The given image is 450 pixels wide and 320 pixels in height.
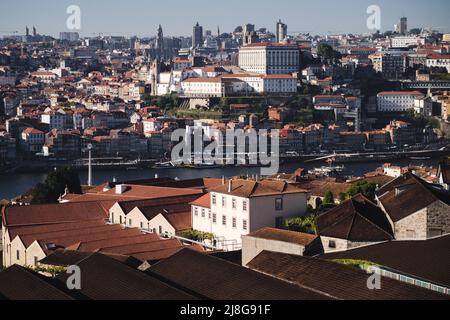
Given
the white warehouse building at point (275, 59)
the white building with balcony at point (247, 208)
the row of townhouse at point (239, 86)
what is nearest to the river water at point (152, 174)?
the row of townhouse at point (239, 86)

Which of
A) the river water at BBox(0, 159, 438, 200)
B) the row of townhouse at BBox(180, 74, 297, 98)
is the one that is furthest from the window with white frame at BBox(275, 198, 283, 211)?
the row of townhouse at BBox(180, 74, 297, 98)

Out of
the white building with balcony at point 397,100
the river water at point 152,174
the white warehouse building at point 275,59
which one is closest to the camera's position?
the river water at point 152,174

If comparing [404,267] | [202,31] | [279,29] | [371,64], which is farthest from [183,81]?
[202,31]

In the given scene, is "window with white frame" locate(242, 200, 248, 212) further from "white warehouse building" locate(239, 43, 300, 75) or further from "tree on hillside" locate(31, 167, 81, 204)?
"white warehouse building" locate(239, 43, 300, 75)

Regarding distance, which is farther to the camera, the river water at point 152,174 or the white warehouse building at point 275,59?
the white warehouse building at point 275,59

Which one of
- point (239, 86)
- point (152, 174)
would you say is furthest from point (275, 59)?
point (152, 174)

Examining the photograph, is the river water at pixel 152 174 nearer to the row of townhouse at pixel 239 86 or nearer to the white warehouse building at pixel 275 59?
the row of townhouse at pixel 239 86

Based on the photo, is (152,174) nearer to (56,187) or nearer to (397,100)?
(56,187)
